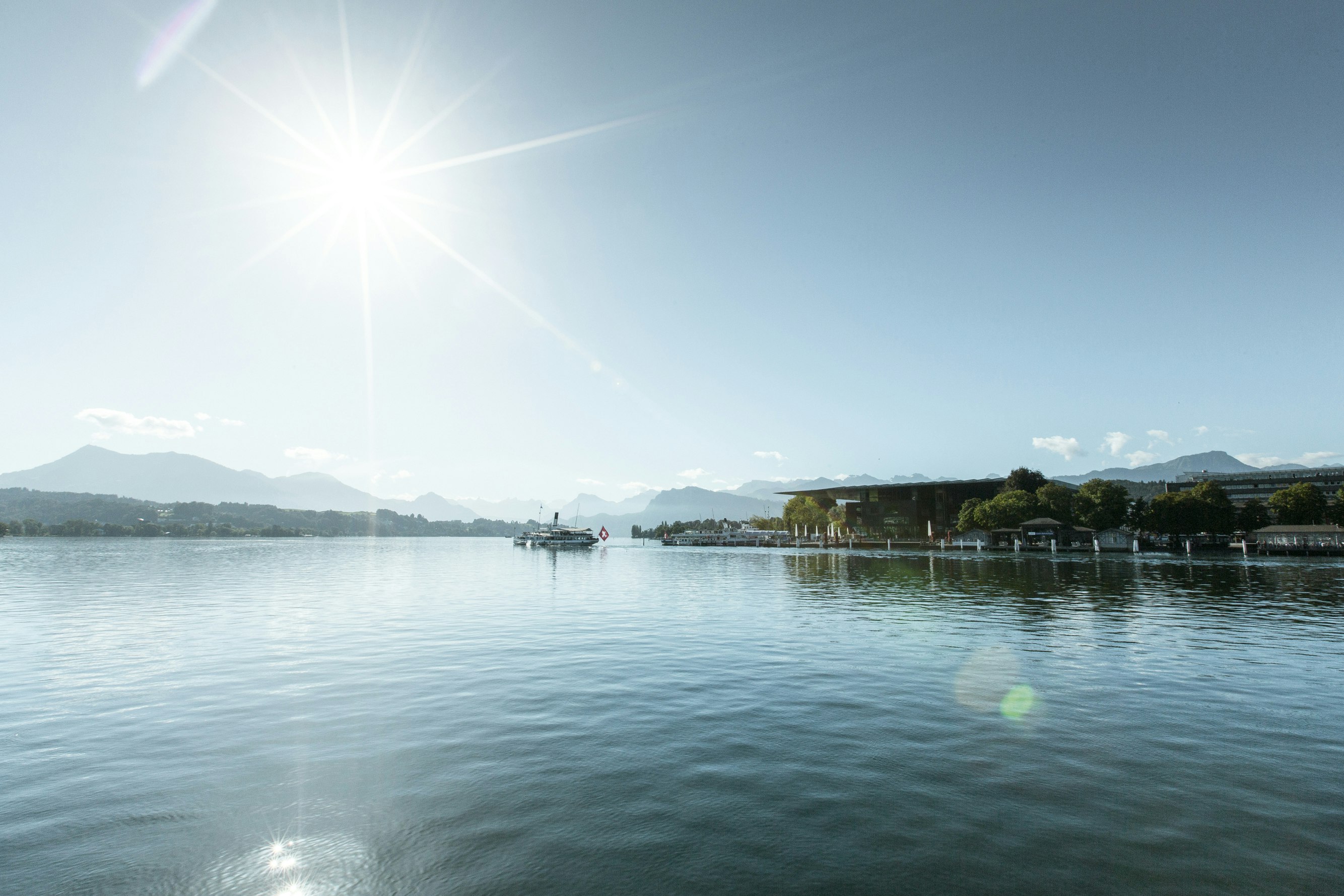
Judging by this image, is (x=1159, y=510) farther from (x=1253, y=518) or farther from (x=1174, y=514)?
(x=1253, y=518)

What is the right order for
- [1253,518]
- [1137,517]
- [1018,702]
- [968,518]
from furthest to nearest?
[968,518] < [1137,517] < [1253,518] < [1018,702]

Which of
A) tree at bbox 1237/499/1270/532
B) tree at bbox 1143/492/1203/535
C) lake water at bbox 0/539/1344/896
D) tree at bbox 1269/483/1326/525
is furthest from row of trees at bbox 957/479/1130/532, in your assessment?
lake water at bbox 0/539/1344/896

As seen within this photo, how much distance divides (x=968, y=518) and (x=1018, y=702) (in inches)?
5049

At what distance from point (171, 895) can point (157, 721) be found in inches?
389

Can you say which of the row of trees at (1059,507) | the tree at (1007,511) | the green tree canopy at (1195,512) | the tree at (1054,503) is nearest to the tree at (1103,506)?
the row of trees at (1059,507)

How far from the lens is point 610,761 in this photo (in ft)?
39.3

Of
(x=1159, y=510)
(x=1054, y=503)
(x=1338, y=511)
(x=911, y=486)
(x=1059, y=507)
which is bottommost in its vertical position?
(x=1338, y=511)

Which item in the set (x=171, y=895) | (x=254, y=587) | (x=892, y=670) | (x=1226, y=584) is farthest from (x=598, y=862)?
(x=1226, y=584)

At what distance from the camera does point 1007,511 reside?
12362cm

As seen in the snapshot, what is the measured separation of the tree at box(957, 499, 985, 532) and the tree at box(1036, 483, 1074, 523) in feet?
39.0

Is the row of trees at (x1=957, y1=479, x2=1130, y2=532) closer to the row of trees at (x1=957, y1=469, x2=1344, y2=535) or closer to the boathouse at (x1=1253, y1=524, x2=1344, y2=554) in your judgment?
the row of trees at (x1=957, y1=469, x2=1344, y2=535)

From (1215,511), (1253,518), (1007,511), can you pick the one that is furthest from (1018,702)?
(1253,518)

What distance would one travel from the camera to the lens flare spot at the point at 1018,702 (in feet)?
50.1

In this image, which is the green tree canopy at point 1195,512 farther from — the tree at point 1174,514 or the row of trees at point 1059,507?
the row of trees at point 1059,507
